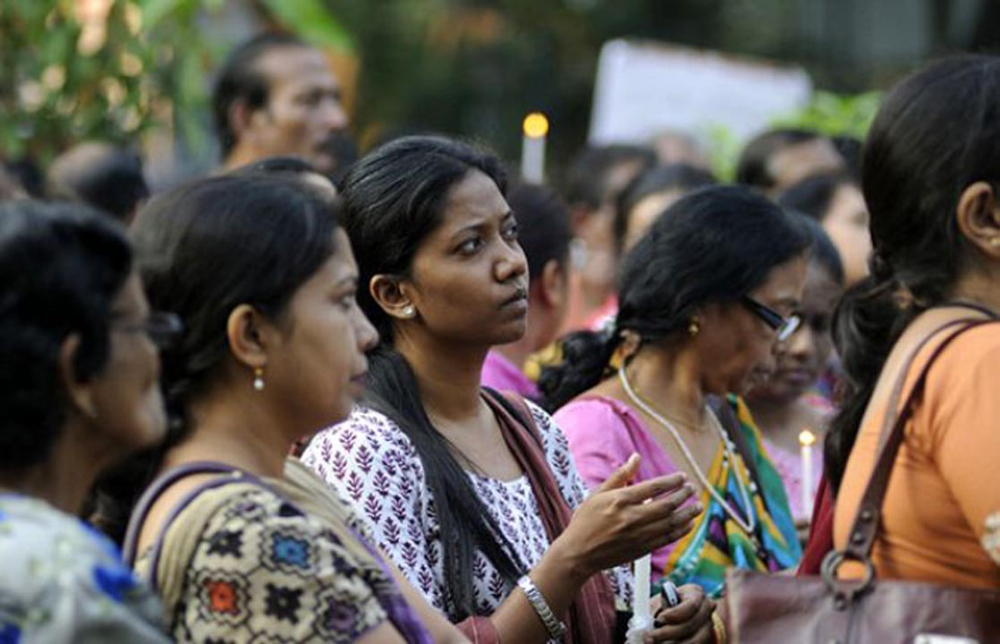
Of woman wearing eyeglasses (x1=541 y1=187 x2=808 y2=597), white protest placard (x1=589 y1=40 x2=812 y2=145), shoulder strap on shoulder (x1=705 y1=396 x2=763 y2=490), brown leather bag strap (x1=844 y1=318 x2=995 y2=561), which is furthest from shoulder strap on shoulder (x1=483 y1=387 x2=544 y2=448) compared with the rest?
white protest placard (x1=589 y1=40 x2=812 y2=145)

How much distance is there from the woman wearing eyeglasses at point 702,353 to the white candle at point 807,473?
0.18 meters

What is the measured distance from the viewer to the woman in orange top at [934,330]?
2975mm

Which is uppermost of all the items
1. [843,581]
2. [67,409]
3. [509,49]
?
[67,409]

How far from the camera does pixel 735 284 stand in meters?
4.76

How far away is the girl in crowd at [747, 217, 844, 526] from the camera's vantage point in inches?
230

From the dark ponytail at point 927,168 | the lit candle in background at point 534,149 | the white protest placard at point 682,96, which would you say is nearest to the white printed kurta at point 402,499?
the dark ponytail at point 927,168

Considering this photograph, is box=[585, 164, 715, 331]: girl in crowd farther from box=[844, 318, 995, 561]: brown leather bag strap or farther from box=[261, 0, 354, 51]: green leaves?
box=[844, 318, 995, 561]: brown leather bag strap

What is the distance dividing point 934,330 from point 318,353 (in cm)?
98

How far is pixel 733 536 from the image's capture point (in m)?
4.71

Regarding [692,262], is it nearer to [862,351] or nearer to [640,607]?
[640,607]

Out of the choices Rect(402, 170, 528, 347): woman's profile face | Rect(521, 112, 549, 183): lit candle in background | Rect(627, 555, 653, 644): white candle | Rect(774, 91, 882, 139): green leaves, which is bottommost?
Rect(774, 91, 882, 139): green leaves

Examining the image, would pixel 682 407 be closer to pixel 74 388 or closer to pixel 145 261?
pixel 145 261

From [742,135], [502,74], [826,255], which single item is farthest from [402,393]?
[502,74]

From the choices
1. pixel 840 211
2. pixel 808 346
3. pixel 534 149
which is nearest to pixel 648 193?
pixel 840 211
